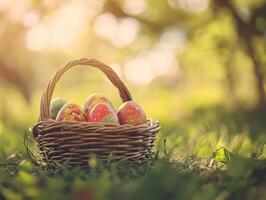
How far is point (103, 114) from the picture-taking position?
2.46 m

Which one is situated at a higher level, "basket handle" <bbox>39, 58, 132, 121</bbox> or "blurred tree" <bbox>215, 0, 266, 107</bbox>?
"basket handle" <bbox>39, 58, 132, 121</bbox>

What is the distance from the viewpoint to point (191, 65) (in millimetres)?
8820

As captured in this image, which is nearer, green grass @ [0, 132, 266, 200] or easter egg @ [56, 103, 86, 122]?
green grass @ [0, 132, 266, 200]

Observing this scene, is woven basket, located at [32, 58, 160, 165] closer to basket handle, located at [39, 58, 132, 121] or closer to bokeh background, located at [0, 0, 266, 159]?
basket handle, located at [39, 58, 132, 121]

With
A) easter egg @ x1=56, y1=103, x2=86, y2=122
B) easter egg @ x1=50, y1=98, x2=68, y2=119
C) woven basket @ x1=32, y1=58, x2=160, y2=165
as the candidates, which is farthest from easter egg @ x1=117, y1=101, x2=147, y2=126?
easter egg @ x1=50, y1=98, x2=68, y2=119

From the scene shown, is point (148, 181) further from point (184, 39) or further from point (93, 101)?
point (184, 39)

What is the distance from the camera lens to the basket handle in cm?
247

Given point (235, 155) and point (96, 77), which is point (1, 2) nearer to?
point (235, 155)

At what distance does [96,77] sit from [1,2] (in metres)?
9.22

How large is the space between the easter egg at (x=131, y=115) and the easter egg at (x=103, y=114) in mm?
67

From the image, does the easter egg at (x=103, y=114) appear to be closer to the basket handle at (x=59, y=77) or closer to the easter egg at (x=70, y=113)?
the easter egg at (x=70, y=113)

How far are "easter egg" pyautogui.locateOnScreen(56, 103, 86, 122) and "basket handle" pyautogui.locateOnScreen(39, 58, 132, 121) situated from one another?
6 centimetres

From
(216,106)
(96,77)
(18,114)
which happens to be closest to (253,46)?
(216,106)

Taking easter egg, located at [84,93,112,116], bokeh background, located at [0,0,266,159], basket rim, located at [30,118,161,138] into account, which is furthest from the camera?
bokeh background, located at [0,0,266,159]
